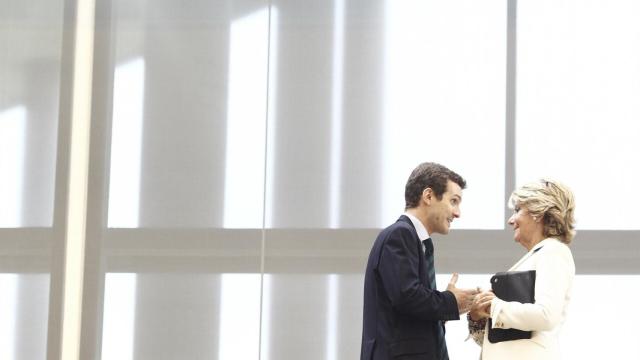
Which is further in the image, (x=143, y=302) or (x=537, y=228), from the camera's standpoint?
(x=143, y=302)

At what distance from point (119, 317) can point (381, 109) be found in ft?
4.80

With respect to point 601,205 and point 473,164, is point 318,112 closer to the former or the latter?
point 473,164

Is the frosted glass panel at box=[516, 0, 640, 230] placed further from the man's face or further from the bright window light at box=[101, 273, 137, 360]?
the bright window light at box=[101, 273, 137, 360]

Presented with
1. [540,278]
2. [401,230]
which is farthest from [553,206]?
[401,230]

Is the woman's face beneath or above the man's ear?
beneath

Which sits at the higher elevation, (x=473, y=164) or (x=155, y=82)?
(x=155, y=82)

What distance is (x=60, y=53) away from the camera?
4.49 m

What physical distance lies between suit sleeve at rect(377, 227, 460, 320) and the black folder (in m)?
0.14

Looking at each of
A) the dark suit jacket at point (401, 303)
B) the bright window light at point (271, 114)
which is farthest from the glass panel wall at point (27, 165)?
the dark suit jacket at point (401, 303)

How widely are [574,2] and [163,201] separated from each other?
1990mm

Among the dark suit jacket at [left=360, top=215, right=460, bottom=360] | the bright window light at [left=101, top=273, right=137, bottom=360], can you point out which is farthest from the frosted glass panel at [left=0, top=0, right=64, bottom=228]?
the dark suit jacket at [left=360, top=215, right=460, bottom=360]

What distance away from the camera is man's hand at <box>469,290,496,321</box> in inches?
124

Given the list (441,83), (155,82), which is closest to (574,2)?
(441,83)

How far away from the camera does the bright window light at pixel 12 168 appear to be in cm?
446
